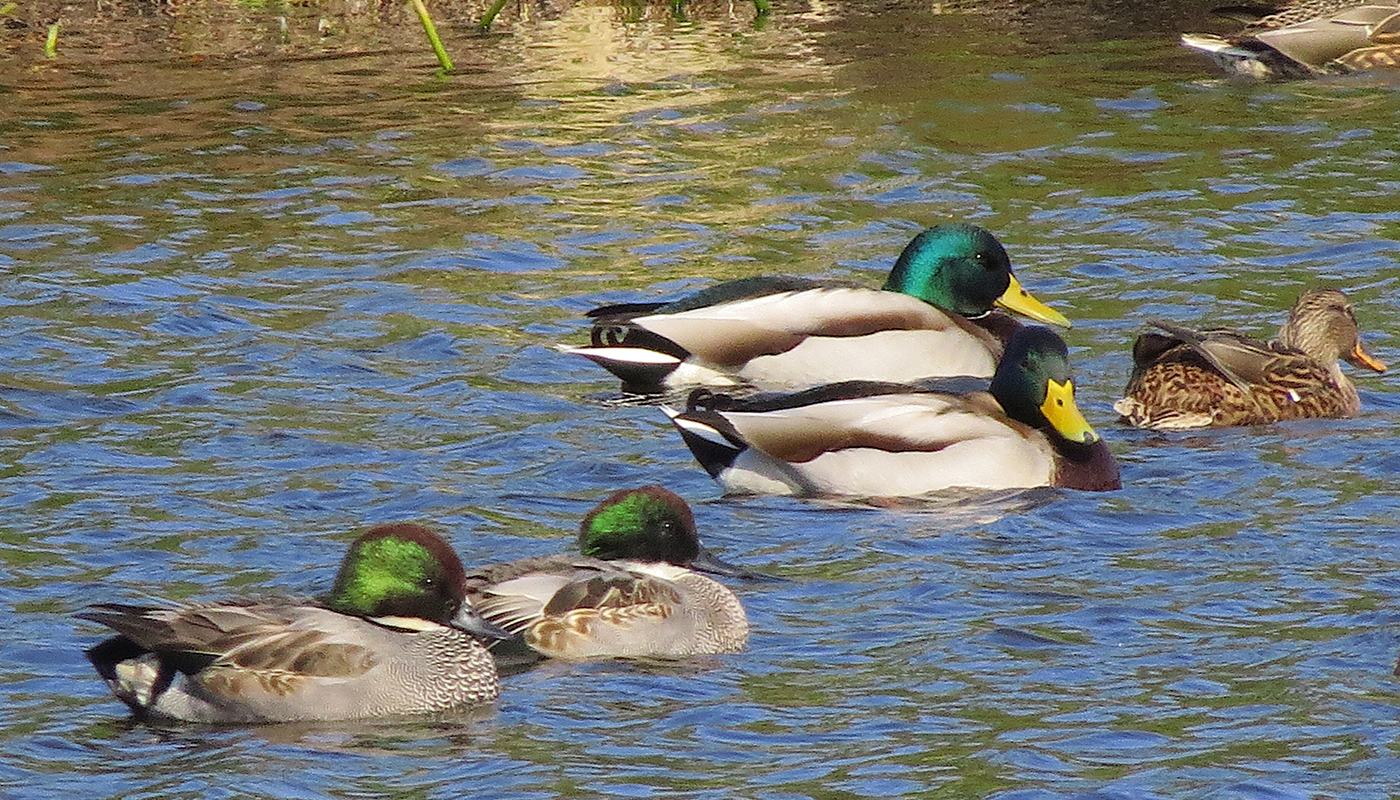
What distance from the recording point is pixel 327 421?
10.3 meters

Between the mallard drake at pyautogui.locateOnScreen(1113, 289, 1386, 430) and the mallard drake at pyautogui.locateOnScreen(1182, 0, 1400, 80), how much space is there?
24.2 feet

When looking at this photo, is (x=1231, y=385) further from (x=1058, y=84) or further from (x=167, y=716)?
(x=1058, y=84)

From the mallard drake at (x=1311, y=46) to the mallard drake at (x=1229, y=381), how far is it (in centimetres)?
738

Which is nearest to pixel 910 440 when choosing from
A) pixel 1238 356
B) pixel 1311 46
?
pixel 1238 356

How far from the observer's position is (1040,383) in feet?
32.3

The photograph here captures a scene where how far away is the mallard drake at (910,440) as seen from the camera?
9.67 meters

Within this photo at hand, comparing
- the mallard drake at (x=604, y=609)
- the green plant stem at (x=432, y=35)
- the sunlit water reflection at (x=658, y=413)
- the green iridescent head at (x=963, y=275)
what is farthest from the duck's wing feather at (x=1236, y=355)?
the green plant stem at (x=432, y=35)

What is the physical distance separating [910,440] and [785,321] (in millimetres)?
1808

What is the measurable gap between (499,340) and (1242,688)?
560 centimetres

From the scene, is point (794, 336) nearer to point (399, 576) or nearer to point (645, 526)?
point (645, 526)

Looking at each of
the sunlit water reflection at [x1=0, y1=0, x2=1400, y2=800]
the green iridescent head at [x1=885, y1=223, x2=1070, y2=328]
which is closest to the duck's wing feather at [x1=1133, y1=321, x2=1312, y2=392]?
the sunlit water reflection at [x1=0, y1=0, x2=1400, y2=800]

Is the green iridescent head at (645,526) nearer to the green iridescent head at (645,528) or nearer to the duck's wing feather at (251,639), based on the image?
the green iridescent head at (645,528)

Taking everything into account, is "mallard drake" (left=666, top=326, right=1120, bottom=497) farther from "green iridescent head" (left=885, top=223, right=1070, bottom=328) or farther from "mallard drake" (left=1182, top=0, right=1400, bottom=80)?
"mallard drake" (left=1182, top=0, right=1400, bottom=80)

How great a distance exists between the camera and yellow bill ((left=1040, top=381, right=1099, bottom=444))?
9.62 meters
